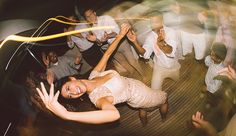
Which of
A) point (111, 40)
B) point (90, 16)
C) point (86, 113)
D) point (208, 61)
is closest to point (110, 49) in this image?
point (111, 40)

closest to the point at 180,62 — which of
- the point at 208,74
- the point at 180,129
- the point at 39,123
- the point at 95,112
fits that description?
the point at 208,74

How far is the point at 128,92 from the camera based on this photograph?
1.33 metres

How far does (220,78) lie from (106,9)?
0.46 metres

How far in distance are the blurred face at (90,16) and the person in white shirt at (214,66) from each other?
0.41 m

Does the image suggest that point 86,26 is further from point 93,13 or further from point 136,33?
point 136,33

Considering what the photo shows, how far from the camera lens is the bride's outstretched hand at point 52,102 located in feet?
4.21

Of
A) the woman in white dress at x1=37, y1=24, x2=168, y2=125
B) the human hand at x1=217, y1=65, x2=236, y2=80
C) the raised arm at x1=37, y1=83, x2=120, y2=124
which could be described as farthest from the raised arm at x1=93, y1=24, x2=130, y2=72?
the human hand at x1=217, y1=65, x2=236, y2=80

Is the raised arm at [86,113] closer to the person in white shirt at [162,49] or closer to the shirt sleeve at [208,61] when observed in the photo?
A: the person in white shirt at [162,49]

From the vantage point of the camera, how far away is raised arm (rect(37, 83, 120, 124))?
1.27 meters

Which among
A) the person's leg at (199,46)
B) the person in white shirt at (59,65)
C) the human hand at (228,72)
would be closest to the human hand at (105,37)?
the person in white shirt at (59,65)

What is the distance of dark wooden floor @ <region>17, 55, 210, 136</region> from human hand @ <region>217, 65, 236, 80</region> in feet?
0.21

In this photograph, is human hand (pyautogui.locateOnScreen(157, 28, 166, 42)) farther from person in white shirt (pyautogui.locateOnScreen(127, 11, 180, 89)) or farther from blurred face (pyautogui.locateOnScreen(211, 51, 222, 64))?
blurred face (pyautogui.locateOnScreen(211, 51, 222, 64))

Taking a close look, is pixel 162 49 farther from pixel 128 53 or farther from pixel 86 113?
pixel 86 113

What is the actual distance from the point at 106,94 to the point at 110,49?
0.53ft
